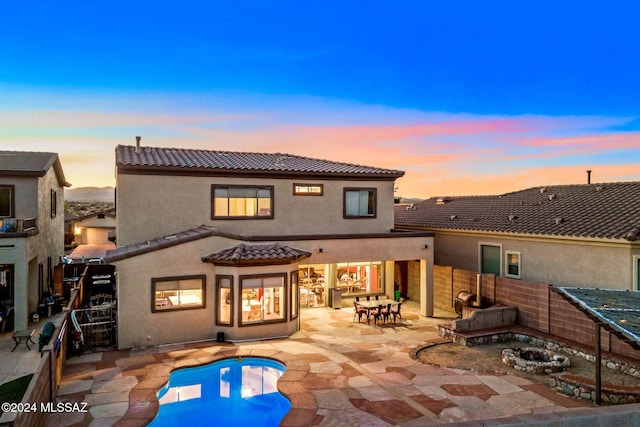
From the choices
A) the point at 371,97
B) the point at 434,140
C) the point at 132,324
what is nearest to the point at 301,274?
the point at 132,324

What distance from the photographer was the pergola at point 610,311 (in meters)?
8.54

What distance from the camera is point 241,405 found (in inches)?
458

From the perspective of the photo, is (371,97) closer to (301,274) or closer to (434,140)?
(434,140)

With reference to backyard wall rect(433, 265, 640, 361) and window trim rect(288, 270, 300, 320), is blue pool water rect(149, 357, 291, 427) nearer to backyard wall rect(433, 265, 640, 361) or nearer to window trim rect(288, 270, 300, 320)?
window trim rect(288, 270, 300, 320)

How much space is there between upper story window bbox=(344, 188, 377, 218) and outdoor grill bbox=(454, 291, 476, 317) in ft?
20.0

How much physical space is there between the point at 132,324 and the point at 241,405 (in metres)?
6.61

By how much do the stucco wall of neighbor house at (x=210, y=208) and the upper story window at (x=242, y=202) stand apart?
246 mm

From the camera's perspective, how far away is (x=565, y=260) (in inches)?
715

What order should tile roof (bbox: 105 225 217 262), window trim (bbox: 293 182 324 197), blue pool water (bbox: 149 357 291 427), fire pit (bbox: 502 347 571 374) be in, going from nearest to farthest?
blue pool water (bbox: 149 357 291 427), fire pit (bbox: 502 347 571 374), tile roof (bbox: 105 225 217 262), window trim (bbox: 293 182 324 197)

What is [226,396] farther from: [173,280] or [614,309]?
[614,309]

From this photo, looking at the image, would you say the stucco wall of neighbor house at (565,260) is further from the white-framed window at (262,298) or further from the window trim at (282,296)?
the white-framed window at (262,298)

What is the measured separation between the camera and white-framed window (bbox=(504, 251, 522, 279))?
2044 centimetres

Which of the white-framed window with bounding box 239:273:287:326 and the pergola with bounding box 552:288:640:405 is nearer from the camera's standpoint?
the pergola with bounding box 552:288:640:405

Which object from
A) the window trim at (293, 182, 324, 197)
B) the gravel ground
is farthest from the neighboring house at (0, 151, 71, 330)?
the gravel ground
